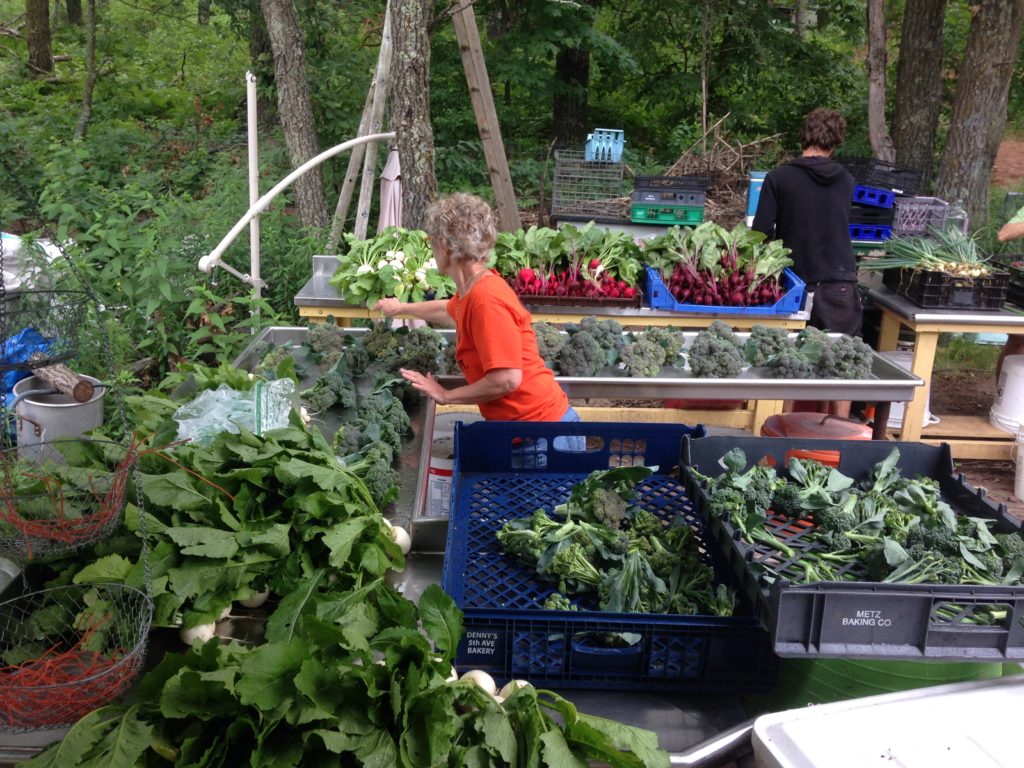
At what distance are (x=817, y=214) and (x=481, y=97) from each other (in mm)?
3368

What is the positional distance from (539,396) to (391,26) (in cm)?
425

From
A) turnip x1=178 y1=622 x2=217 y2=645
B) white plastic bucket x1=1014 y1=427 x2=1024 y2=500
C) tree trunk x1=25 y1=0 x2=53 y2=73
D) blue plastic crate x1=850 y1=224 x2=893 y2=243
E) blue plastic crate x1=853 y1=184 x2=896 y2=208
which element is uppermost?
tree trunk x1=25 y1=0 x2=53 y2=73

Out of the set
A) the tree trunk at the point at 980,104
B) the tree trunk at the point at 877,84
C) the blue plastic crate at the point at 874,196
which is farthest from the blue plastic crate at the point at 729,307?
the tree trunk at the point at 980,104

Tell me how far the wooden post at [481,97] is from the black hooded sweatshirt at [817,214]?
294 cm

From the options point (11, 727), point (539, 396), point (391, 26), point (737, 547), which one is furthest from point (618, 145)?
point (11, 727)

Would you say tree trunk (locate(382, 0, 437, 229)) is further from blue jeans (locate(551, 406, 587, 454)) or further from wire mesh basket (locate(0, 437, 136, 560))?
wire mesh basket (locate(0, 437, 136, 560))

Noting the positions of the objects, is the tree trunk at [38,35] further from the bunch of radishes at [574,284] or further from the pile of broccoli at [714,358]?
the pile of broccoli at [714,358]

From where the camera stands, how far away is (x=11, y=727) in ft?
5.41

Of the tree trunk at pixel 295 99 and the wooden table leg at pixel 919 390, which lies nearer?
the wooden table leg at pixel 919 390

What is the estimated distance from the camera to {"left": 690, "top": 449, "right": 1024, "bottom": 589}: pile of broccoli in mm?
2150

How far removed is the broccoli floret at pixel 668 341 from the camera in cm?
455

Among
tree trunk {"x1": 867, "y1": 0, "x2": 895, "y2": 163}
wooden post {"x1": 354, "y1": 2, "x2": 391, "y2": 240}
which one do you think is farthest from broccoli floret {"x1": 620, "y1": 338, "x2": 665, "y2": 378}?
tree trunk {"x1": 867, "y1": 0, "x2": 895, "y2": 163}

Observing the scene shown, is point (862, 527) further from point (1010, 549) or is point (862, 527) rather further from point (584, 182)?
point (584, 182)

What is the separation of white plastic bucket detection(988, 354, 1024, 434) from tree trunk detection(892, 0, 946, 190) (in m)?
4.52
